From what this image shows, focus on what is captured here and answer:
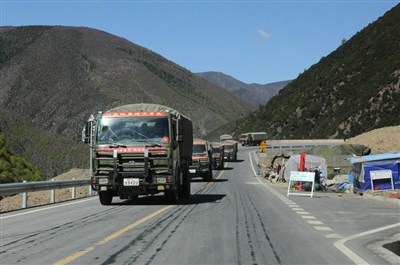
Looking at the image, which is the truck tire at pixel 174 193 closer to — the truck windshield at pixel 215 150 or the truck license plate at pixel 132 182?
the truck license plate at pixel 132 182

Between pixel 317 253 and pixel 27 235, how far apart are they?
5464 millimetres

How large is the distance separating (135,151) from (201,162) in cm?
2071

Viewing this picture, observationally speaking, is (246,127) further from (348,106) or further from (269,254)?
(269,254)

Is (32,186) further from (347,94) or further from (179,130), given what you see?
(347,94)

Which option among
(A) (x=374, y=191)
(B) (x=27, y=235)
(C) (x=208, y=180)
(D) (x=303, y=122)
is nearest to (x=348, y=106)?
(D) (x=303, y=122)

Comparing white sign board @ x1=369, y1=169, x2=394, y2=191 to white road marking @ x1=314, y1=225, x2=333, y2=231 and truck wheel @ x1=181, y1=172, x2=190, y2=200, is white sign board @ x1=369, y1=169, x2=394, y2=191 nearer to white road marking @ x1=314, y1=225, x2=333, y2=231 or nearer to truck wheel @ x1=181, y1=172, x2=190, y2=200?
truck wheel @ x1=181, y1=172, x2=190, y2=200

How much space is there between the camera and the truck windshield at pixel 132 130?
17531 mm

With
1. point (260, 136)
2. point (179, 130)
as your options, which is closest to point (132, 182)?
point (179, 130)

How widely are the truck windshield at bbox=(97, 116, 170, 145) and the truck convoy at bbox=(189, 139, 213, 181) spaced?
19.4 meters

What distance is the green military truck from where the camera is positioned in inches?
680

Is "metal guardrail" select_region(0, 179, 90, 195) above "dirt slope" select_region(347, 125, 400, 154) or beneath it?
beneath

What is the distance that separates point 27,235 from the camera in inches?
430

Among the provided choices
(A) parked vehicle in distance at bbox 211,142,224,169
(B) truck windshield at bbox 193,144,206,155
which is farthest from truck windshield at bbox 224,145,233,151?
(B) truck windshield at bbox 193,144,206,155

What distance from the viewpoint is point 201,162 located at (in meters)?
37.8
